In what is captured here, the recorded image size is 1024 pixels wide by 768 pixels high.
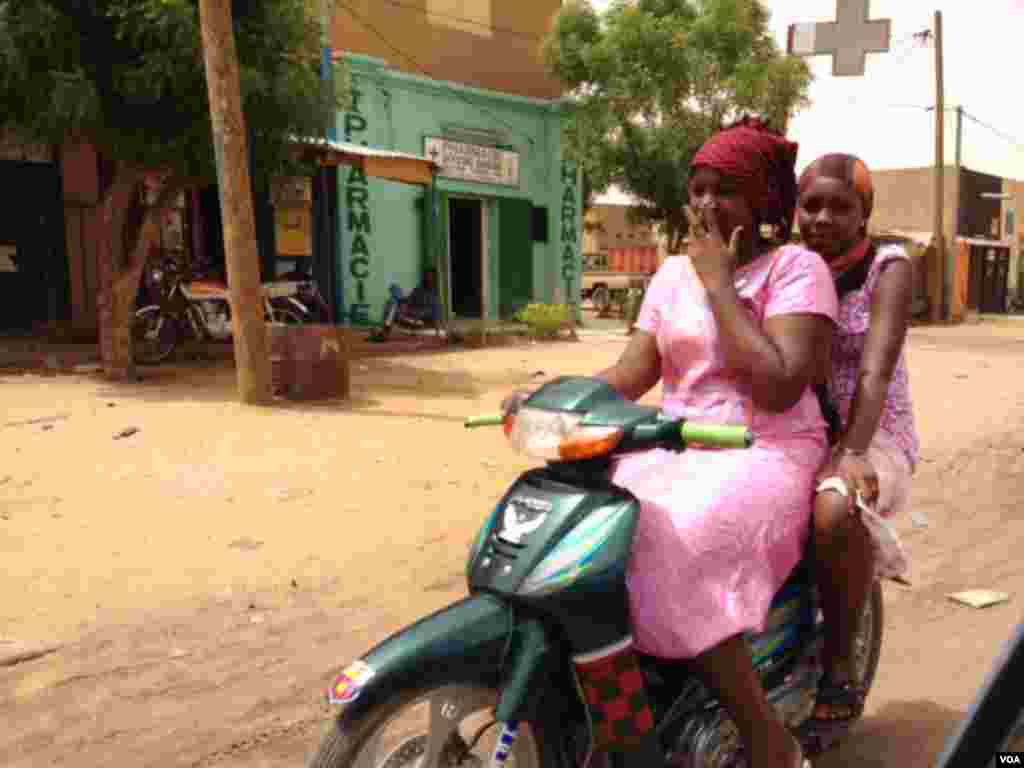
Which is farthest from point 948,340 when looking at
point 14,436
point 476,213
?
point 14,436

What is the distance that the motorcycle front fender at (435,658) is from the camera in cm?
151

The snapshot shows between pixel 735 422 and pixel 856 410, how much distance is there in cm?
37

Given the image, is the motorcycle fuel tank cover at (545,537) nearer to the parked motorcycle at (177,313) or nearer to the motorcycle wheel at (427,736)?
the motorcycle wheel at (427,736)

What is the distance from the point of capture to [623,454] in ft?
5.39

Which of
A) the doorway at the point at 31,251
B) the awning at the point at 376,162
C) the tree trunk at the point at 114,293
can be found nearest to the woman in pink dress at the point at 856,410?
the tree trunk at the point at 114,293

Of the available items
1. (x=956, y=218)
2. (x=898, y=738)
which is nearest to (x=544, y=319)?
(x=898, y=738)

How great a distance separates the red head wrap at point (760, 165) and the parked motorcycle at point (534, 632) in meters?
0.60

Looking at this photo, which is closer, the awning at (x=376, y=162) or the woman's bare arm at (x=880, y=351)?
the woman's bare arm at (x=880, y=351)

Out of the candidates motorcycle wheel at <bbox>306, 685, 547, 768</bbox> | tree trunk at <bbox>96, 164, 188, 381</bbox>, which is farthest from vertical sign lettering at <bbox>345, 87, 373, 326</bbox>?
motorcycle wheel at <bbox>306, 685, 547, 768</bbox>

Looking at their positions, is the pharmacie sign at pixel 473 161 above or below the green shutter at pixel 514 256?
above

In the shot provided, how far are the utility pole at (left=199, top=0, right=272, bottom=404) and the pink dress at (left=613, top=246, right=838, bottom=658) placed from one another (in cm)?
575

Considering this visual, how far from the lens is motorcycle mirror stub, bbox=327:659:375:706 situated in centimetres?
150

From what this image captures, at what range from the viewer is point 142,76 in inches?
296

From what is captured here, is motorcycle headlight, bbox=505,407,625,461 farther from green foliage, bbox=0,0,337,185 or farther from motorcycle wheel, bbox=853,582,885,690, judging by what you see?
green foliage, bbox=0,0,337,185
